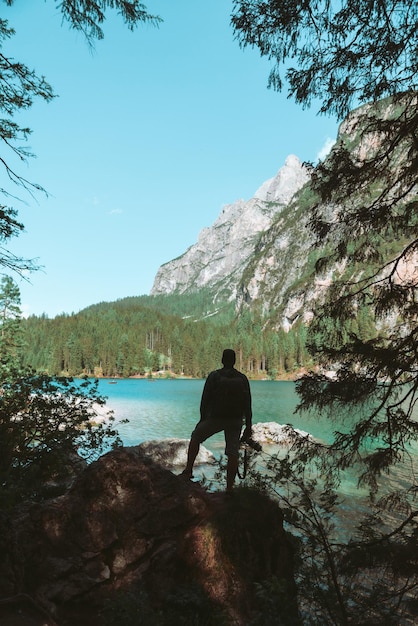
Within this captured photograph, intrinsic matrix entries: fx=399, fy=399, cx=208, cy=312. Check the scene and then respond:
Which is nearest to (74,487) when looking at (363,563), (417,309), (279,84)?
(363,563)

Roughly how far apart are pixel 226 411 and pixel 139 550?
2242 mm

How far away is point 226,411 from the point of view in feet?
20.7

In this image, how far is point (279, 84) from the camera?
A: 5668mm

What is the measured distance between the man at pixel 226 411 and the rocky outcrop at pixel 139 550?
589 millimetres

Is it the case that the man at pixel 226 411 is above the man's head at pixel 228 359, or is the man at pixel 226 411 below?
below

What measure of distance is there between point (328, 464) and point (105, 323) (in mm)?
157358

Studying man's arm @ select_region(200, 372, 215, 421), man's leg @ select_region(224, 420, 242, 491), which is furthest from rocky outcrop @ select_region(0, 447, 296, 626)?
man's arm @ select_region(200, 372, 215, 421)

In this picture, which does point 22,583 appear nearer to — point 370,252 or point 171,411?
point 370,252

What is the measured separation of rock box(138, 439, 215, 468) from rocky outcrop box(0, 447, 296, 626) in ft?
43.7

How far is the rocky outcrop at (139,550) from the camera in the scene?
445cm

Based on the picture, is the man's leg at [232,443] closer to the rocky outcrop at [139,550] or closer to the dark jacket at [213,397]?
the dark jacket at [213,397]

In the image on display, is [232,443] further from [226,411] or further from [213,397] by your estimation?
[213,397]

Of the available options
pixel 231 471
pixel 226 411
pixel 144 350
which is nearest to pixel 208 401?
pixel 226 411

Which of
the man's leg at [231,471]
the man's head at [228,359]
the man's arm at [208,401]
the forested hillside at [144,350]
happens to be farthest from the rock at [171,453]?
the forested hillside at [144,350]
